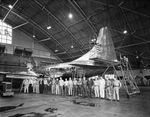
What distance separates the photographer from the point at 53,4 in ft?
78.1

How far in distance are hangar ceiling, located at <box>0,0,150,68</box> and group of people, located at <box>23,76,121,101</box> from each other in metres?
13.1

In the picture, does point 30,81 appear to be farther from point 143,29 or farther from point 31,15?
point 143,29

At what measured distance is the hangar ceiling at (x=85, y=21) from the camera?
21.3 m

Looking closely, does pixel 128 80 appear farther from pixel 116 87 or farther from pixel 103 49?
pixel 103 49

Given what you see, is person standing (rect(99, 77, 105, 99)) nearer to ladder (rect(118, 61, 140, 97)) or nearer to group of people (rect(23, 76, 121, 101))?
group of people (rect(23, 76, 121, 101))

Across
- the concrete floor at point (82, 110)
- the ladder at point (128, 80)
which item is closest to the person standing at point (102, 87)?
the ladder at point (128, 80)

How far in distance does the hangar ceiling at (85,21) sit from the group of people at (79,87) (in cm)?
1308

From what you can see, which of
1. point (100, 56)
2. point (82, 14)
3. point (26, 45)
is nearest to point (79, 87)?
point (100, 56)

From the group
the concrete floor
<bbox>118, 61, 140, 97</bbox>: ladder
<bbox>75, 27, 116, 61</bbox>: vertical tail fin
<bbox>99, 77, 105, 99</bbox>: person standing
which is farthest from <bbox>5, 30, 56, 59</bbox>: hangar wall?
<bbox>118, 61, 140, 97</bbox>: ladder

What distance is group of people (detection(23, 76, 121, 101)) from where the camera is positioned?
9.75m

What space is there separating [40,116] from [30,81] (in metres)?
12.6

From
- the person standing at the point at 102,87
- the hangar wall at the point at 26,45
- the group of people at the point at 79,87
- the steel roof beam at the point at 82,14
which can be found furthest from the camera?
the hangar wall at the point at 26,45

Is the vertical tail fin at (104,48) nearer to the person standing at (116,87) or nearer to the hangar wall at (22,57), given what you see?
the person standing at (116,87)

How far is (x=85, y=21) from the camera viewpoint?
2527cm
